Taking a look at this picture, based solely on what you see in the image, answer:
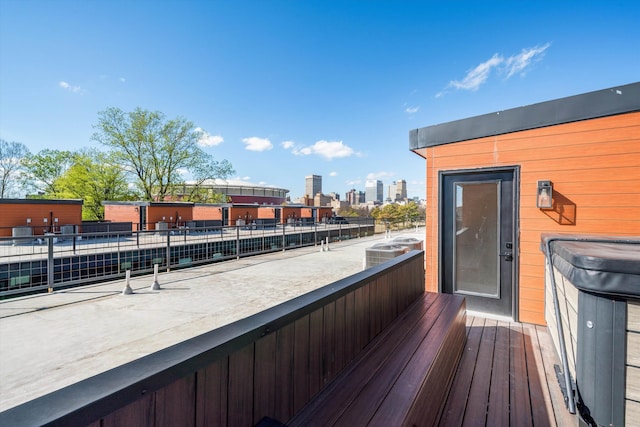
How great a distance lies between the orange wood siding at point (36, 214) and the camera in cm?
1295

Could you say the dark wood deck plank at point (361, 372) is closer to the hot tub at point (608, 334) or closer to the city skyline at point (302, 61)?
the hot tub at point (608, 334)

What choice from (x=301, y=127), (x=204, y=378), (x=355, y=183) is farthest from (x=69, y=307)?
(x=355, y=183)

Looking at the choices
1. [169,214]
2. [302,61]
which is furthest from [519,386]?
[169,214]

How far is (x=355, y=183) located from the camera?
412 ft

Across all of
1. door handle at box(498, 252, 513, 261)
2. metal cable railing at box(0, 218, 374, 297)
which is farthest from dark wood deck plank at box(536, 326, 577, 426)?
metal cable railing at box(0, 218, 374, 297)

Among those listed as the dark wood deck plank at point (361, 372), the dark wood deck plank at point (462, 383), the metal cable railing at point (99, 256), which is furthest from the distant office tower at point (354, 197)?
the dark wood deck plank at point (361, 372)

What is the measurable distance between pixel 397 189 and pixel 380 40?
83.4 meters

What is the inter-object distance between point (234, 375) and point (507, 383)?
7.92 ft

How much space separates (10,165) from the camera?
961 inches

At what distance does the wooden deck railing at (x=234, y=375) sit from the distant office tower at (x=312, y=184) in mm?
116655

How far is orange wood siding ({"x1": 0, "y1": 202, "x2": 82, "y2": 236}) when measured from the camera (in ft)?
42.5

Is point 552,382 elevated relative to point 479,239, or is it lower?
lower

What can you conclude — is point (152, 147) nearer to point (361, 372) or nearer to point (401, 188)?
point (361, 372)

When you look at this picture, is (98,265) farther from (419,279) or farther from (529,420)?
(529,420)
